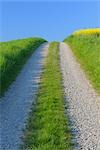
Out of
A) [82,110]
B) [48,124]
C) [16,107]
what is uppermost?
[16,107]

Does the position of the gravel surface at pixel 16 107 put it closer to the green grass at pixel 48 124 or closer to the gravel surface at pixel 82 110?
the green grass at pixel 48 124

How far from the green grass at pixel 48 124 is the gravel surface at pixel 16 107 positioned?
0.79ft

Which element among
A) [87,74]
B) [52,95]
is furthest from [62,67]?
[52,95]

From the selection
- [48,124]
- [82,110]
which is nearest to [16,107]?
[82,110]

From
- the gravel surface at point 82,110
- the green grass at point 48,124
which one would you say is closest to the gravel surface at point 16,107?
the green grass at point 48,124

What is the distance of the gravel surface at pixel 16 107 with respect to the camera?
11.3 m

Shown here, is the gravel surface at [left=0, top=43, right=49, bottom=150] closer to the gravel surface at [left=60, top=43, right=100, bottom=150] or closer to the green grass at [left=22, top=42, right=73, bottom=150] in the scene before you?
the green grass at [left=22, top=42, right=73, bottom=150]

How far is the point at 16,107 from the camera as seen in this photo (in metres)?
14.7

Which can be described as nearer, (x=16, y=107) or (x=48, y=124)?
(x=48, y=124)

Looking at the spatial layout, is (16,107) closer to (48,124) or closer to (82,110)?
(82,110)

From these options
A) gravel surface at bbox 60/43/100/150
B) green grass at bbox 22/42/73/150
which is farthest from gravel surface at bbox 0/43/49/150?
gravel surface at bbox 60/43/100/150

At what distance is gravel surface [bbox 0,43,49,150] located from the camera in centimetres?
1134

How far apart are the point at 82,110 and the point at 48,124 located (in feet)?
8.26

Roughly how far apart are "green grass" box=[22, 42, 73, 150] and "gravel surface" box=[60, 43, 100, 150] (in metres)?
0.27
